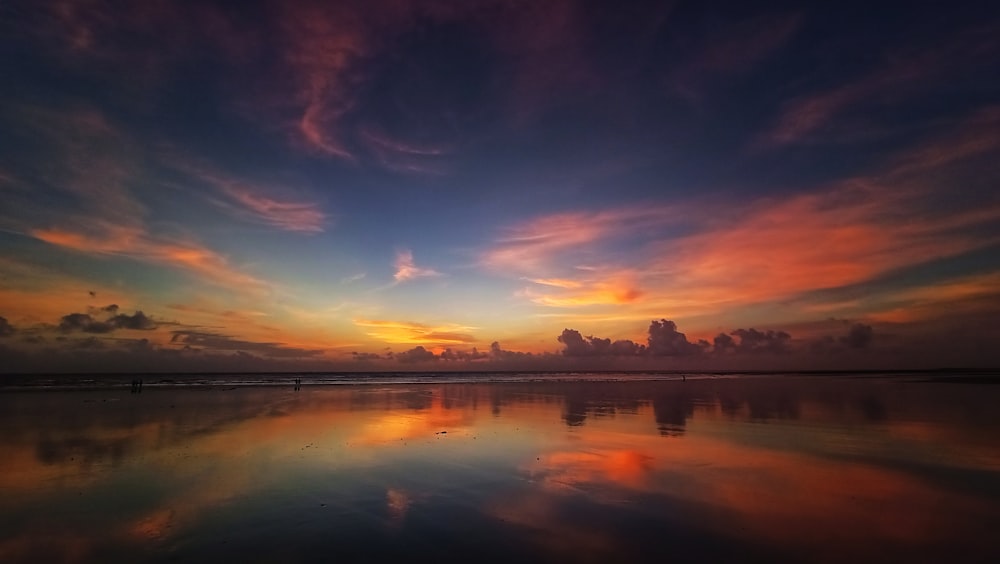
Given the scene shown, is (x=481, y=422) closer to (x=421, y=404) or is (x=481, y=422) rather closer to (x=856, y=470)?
(x=421, y=404)

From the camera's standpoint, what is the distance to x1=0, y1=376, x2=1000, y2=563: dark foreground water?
906cm

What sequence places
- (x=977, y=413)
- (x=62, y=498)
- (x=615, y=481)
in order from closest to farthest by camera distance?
(x=62, y=498)
(x=615, y=481)
(x=977, y=413)

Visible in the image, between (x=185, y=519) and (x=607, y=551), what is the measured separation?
29.1 feet

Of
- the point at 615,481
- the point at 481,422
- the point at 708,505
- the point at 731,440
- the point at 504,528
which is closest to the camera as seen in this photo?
the point at 504,528

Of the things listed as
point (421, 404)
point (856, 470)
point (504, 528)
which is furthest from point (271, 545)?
point (421, 404)

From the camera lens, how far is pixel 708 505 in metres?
11.5

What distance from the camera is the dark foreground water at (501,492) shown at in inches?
357

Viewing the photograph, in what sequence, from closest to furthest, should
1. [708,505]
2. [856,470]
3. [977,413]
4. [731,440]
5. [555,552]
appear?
[555,552] < [708,505] < [856,470] < [731,440] < [977,413]

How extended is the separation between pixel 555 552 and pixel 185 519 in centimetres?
797

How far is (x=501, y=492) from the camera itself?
504 inches

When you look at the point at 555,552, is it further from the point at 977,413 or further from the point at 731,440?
the point at 977,413

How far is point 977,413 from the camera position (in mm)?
29906

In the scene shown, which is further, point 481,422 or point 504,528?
point 481,422

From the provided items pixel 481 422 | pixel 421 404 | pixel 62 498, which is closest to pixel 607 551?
pixel 62 498
